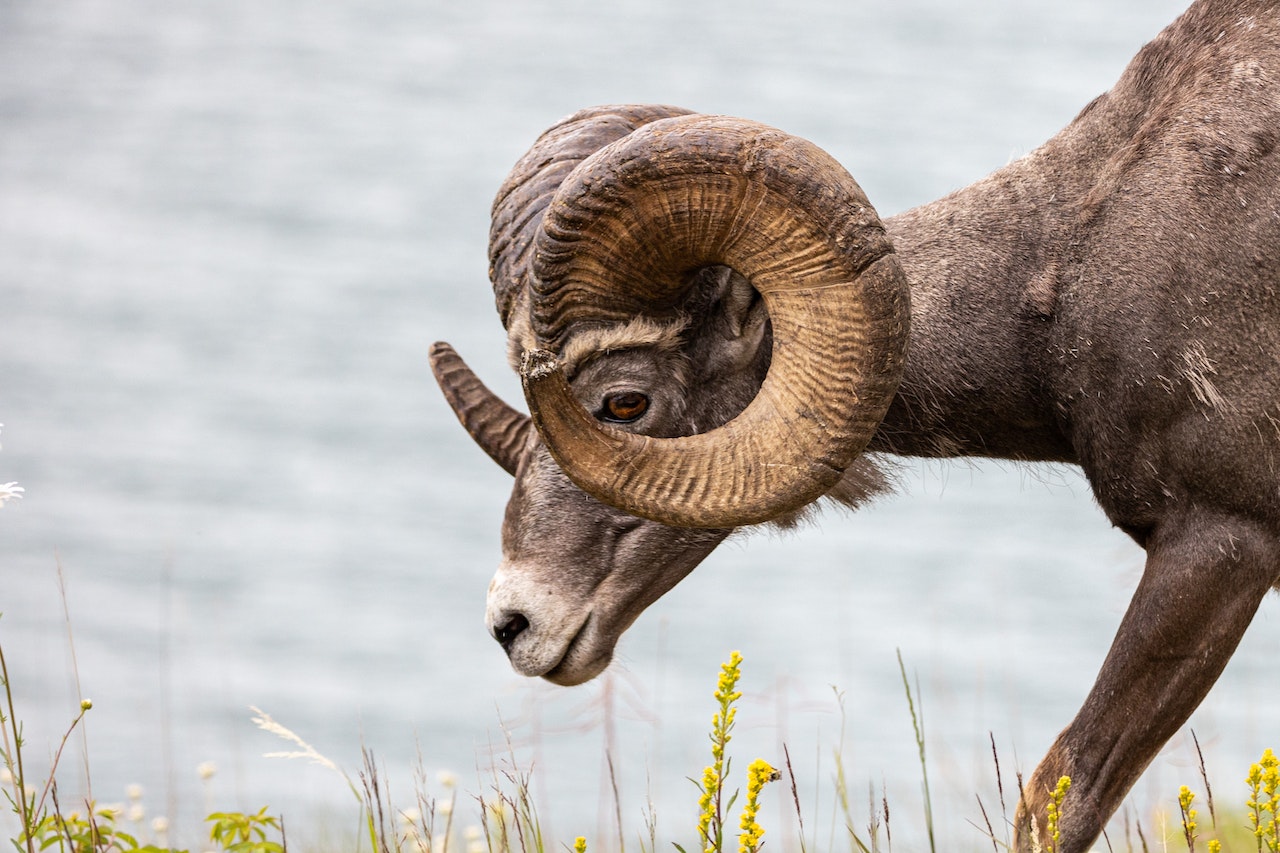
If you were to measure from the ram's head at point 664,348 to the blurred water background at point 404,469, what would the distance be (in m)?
0.53

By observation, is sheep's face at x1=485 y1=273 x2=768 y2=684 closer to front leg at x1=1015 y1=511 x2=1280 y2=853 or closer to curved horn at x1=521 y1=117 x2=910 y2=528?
curved horn at x1=521 y1=117 x2=910 y2=528

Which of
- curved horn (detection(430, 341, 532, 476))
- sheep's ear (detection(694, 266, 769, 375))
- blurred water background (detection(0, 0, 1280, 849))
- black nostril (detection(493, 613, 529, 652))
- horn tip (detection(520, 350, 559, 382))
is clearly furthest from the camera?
blurred water background (detection(0, 0, 1280, 849))

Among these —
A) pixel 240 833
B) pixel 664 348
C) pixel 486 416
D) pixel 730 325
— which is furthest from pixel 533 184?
pixel 240 833

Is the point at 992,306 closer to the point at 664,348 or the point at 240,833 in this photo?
the point at 664,348

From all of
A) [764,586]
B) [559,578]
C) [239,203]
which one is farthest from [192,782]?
[239,203]

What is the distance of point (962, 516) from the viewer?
3722 centimetres

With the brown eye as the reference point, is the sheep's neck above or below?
above

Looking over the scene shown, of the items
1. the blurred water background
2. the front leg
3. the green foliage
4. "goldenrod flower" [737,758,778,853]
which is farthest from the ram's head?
"goldenrod flower" [737,758,778,853]

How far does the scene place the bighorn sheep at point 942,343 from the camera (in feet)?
18.5

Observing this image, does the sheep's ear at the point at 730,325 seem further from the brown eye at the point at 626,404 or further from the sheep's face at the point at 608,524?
the brown eye at the point at 626,404

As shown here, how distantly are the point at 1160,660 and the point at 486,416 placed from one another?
2.71 m

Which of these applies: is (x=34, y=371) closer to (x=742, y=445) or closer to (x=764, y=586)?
(x=764, y=586)

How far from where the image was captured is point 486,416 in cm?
714

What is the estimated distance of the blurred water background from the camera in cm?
2231
